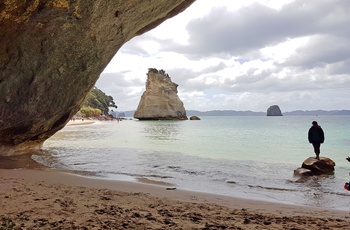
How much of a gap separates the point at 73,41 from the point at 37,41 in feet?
4.12

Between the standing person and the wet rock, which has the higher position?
the standing person

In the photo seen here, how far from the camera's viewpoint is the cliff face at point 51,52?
10.0 m

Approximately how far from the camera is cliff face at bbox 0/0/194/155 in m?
10.0

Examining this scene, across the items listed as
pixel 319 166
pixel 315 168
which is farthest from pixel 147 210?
pixel 319 166

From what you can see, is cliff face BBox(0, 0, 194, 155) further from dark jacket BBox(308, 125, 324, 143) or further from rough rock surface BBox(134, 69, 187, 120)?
rough rock surface BBox(134, 69, 187, 120)

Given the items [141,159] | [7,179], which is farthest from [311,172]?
[7,179]

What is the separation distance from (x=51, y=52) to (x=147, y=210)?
800cm

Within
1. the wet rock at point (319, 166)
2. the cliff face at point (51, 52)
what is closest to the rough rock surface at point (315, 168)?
Result: the wet rock at point (319, 166)

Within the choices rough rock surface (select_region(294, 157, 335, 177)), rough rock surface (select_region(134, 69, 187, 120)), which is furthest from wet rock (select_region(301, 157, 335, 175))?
rough rock surface (select_region(134, 69, 187, 120))

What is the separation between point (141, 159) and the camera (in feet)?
50.4

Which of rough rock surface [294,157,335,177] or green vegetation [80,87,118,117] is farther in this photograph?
green vegetation [80,87,118,117]

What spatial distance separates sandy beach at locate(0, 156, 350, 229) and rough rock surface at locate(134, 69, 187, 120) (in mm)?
80388

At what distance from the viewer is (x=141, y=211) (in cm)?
522

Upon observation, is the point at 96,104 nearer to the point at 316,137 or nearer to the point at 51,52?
the point at 51,52
